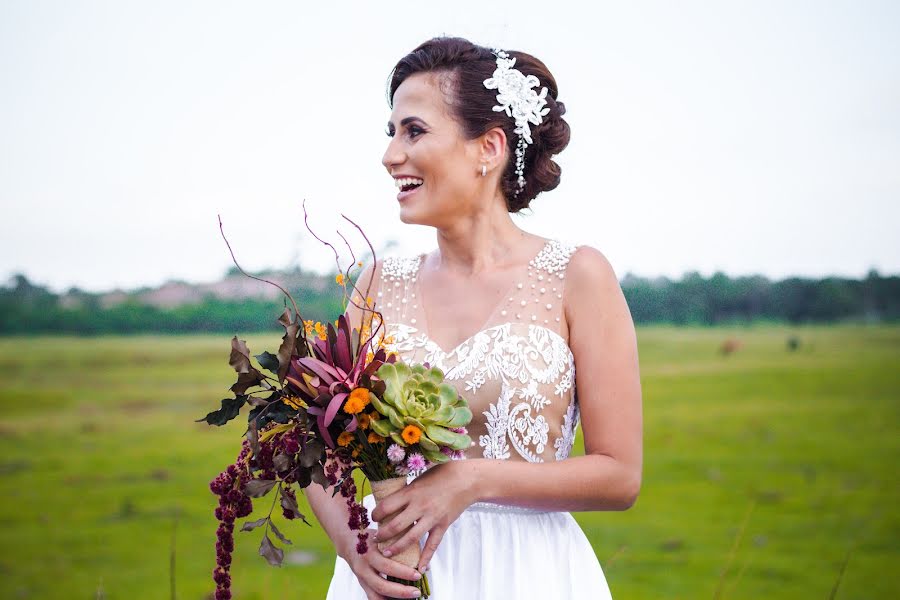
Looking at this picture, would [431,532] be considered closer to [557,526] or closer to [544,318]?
[557,526]

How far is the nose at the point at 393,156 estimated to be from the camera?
2223mm

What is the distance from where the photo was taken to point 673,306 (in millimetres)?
12758

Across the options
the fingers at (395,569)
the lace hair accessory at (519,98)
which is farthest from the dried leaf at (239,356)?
the lace hair accessory at (519,98)

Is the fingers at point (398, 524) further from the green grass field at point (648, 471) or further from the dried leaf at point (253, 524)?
the green grass field at point (648, 471)

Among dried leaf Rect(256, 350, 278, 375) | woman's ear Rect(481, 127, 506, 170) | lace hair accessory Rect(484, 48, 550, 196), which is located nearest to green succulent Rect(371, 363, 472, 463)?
dried leaf Rect(256, 350, 278, 375)

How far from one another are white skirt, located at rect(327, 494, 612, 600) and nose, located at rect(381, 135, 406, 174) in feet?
3.27

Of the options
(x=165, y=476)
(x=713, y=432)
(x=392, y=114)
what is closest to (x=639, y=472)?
(x=392, y=114)

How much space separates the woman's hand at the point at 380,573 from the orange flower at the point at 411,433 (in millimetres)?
337

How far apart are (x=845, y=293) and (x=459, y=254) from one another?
12.9m

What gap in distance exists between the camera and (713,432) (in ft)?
51.5

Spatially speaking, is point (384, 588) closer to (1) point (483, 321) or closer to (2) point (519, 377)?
(2) point (519, 377)

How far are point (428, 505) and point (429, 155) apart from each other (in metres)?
0.98

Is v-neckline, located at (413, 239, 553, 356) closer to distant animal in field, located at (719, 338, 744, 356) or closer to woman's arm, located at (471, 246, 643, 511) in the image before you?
woman's arm, located at (471, 246, 643, 511)

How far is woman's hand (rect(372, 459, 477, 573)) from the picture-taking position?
1788mm
